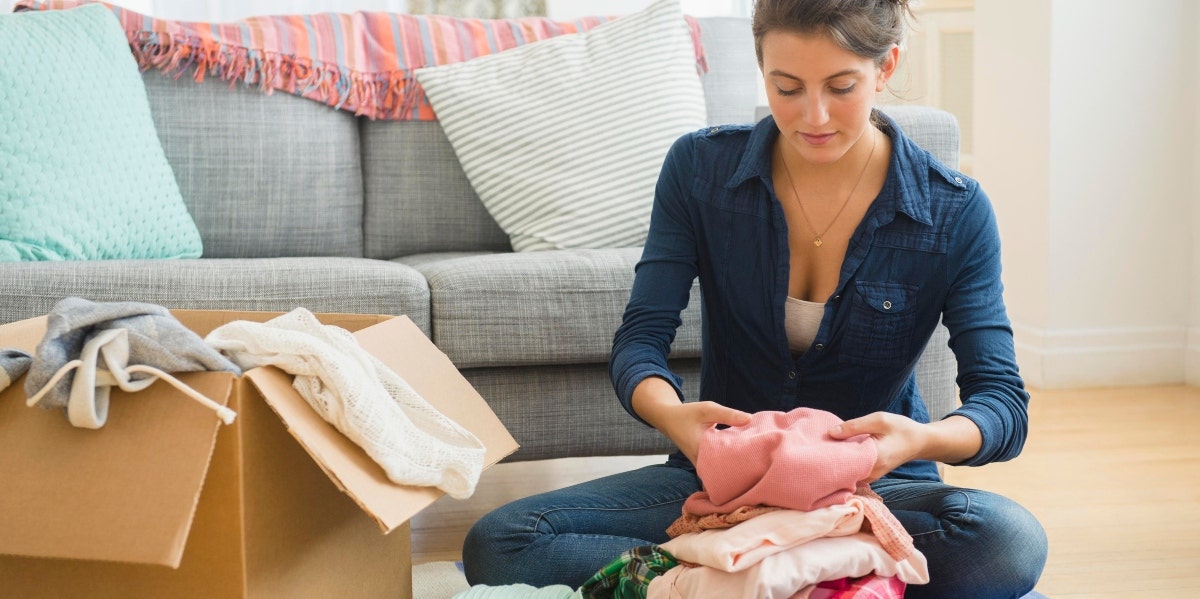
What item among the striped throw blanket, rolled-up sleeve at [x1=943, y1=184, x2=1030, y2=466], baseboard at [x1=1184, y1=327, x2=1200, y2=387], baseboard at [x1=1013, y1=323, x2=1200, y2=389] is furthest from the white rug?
baseboard at [x1=1184, y1=327, x2=1200, y2=387]

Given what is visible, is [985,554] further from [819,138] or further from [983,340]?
[819,138]

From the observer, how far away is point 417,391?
1.11 metres

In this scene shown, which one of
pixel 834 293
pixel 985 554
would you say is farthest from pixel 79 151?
pixel 985 554

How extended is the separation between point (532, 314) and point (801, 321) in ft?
1.59

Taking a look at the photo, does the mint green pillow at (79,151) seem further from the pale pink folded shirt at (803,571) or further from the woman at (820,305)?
the pale pink folded shirt at (803,571)

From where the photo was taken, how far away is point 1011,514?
1.21m

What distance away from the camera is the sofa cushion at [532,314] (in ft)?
5.45

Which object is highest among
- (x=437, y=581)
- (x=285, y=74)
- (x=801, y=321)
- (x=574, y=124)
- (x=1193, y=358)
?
(x=285, y=74)

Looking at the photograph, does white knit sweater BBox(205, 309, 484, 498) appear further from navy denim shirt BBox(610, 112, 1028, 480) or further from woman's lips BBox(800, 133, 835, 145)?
woman's lips BBox(800, 133, 835, 145)

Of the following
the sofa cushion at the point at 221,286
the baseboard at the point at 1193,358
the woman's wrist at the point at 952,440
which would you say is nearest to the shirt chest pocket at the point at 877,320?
the woman's wrist at the point at 952,440

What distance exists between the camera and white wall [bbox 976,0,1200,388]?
109 inches

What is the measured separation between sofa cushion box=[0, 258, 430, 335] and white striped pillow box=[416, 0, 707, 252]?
427 mm

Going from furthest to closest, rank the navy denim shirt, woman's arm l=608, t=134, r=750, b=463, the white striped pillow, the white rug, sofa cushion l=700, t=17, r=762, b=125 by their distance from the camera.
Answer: sofa cushion l=700, t=17, r=762, b=125, the white striped pillow, the white rug, the navy denim shirt, woman's arm l=608, t=134, r=750, b=463

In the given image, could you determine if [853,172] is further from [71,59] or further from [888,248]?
[71,59]
